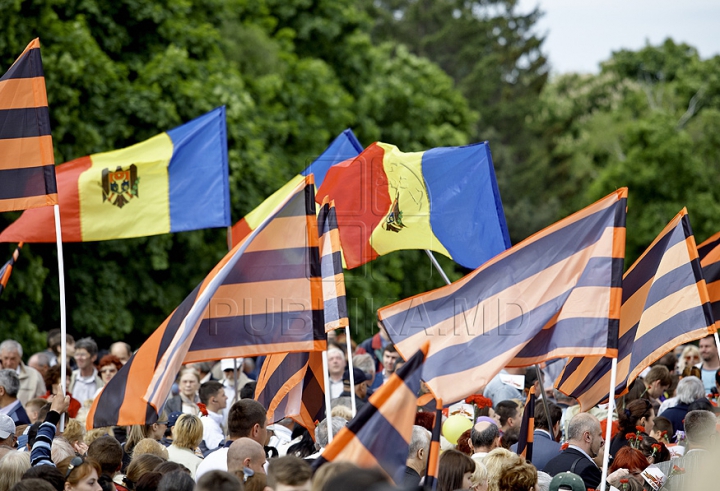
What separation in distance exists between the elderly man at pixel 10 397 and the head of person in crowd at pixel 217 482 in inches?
187

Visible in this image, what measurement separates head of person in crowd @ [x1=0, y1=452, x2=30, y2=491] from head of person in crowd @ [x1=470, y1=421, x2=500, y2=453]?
3.39 metres

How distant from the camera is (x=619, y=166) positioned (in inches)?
1666

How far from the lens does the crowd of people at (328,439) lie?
5.78 m

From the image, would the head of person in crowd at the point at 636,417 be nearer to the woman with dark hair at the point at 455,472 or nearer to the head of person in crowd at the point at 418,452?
the head of person in crowd at the point at 418,452

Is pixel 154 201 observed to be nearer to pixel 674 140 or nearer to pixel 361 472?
pixel 361 472

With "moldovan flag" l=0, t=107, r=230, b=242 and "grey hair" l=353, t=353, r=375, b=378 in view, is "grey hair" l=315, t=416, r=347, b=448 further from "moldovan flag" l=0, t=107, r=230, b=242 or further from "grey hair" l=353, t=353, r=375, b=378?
"moldovan flag" l=0, t=107, r=230, b=242

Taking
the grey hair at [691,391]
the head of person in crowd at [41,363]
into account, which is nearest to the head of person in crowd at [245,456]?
the grey hair at [691,391]

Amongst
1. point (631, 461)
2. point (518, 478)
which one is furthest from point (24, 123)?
point (631, 461)

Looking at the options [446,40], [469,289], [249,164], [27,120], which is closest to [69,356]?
[27,120]

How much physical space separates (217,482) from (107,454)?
2.28 m

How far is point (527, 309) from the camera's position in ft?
24.4

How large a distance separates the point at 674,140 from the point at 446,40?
17.9 meters

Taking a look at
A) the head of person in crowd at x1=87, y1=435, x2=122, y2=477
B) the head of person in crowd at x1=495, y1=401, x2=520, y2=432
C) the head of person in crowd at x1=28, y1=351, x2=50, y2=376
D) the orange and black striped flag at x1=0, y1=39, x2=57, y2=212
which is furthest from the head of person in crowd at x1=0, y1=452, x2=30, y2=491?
the head of person in crowd at x1=28, y1=351, x2=50, y2=376

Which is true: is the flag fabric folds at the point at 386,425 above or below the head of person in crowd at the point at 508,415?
above
